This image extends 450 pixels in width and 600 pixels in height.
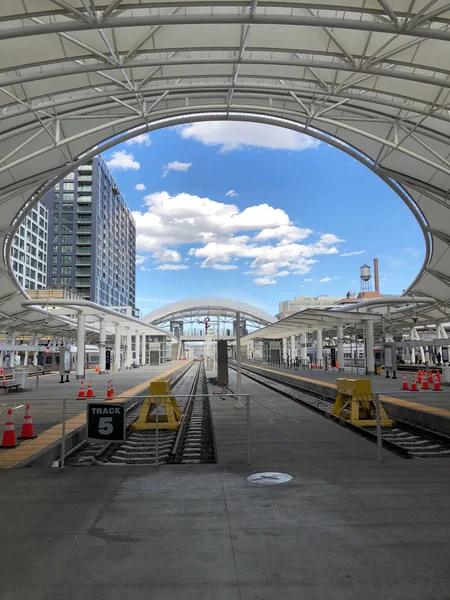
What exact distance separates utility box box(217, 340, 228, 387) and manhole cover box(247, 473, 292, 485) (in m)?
19.1

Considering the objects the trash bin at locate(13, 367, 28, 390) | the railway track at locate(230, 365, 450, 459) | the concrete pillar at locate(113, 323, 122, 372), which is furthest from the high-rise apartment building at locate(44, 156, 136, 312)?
the railway track at locate(230, 365, 450, 459)

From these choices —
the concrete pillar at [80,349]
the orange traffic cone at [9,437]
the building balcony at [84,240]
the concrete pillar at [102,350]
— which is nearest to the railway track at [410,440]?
the orange traffic cone at [9,437]

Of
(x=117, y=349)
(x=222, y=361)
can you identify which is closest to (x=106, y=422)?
(x=222, y=361)

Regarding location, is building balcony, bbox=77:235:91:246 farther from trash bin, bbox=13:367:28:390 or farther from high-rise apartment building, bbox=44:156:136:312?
trash bin, bbox=13:367:28:390

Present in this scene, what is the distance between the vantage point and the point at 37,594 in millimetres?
3467

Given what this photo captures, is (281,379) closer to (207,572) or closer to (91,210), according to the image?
(207,572)

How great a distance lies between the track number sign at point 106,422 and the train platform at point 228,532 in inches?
32.8

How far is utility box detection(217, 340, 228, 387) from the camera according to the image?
26281mm

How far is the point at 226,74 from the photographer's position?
51.4 ft

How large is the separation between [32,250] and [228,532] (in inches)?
4026

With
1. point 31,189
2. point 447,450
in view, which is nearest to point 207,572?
point 447,450

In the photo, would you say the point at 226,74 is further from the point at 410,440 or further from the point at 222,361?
the point at 222,361

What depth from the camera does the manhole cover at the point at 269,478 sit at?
653 centimetres

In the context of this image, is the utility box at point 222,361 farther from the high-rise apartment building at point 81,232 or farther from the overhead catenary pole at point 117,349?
the high-rise apartment building at point 81,232
